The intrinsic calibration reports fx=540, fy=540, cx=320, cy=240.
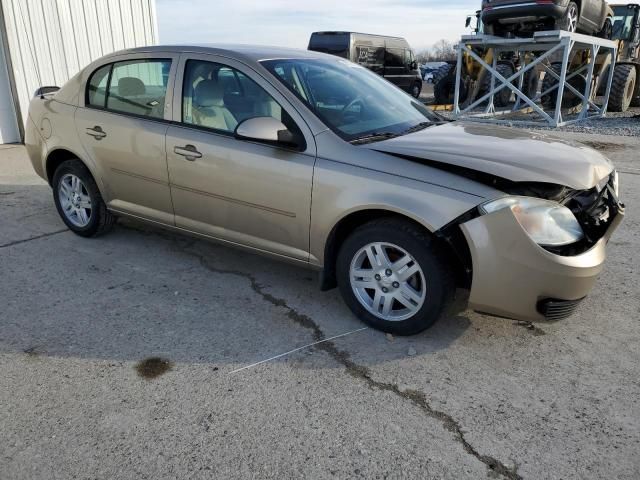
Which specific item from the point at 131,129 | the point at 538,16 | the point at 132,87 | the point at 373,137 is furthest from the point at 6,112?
the point at 538,16

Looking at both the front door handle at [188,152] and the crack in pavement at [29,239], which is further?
the crack in pavement at [29,239]

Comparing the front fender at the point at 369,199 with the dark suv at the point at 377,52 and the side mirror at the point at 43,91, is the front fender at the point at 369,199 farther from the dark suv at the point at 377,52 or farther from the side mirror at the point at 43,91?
the dark suv at the point at 377,52

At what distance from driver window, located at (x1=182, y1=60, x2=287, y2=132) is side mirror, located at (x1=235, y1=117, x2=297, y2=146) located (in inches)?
7.3

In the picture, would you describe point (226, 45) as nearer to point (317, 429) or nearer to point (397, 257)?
point (397, 257)

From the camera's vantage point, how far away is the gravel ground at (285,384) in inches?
90.1

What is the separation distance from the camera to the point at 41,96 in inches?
200

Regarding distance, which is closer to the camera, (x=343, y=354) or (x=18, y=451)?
(x=18, y=451)

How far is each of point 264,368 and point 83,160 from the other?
2.70 metres

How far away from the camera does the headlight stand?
2775 mm

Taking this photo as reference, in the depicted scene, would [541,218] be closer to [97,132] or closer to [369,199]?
[369,199]

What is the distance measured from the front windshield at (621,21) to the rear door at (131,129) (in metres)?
16.5

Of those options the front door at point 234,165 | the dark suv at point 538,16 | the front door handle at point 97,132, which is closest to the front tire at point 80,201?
the front door handle at point 97,132

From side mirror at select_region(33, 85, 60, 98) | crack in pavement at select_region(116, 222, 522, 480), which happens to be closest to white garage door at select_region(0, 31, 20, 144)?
A: side mirror at select_region(33, 85, 60, 98)

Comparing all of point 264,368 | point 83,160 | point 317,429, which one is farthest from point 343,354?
point 83,160
